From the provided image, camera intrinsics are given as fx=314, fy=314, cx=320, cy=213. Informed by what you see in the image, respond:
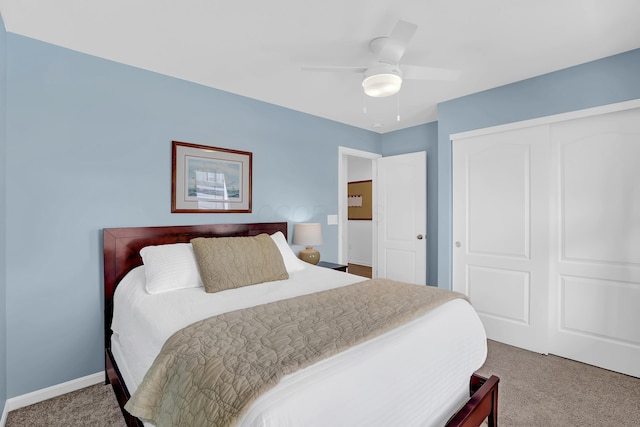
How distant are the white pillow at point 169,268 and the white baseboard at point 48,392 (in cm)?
97

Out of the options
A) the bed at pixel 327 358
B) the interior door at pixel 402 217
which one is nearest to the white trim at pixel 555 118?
the interior door at pixel 402 217

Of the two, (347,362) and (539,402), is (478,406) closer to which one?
(347,362)

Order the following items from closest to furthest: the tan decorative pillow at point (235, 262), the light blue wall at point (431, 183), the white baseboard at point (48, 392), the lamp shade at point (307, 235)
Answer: the white baseboard at point (48, 392) < the tan decorative pillow at point (235, 262) < the lamp shade at point (307, 235) < the light blue wall at point (431, 183)

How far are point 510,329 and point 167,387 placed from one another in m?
3.03

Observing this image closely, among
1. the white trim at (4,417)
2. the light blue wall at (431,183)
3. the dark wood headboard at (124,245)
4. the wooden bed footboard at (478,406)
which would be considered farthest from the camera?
the light blue wall at (431,183)

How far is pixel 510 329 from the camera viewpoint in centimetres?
300

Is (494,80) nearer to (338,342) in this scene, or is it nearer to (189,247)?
(338,342)

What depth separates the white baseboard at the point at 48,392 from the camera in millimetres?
2023

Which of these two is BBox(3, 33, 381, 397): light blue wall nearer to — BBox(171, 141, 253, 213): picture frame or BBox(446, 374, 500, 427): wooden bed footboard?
BBox(171, 141, 253, 213): picture frame

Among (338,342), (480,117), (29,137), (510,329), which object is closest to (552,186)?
(480,117)

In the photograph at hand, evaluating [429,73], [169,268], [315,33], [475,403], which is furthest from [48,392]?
[429,73]

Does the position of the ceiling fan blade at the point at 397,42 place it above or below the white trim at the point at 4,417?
above

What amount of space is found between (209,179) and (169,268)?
1.03 m

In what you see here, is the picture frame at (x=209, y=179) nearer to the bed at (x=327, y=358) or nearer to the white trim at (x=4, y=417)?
the bed at (x=327, y=358)
